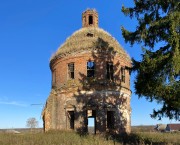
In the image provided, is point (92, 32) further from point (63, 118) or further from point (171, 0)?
point (171, 0)

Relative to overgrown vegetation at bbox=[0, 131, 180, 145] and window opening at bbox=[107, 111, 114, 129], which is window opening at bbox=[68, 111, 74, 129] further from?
overgrown vegetation at bbox=[0, 131, 180, 145]

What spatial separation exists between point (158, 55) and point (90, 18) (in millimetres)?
16942

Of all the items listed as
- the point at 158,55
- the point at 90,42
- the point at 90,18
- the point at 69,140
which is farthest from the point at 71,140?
the point at 90,18

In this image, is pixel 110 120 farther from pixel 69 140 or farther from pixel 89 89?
pixel 69 140

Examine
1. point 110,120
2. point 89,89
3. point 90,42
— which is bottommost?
point 110,120

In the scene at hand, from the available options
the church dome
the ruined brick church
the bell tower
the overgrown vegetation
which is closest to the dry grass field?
the overgrown vegetation

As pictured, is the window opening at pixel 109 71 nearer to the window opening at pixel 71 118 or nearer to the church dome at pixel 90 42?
the church dome at pixel 90 42

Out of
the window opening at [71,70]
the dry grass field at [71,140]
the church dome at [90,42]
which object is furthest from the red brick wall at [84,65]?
the dry grass field at [71,140]

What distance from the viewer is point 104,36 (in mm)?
29000

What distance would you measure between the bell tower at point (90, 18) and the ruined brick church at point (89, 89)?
3.43m

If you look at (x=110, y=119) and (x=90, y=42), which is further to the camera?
(x=90, y=42)

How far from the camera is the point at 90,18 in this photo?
3183 cm

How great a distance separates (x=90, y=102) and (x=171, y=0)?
41.7 feet

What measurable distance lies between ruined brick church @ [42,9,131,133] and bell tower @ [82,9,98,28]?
3.43 m
